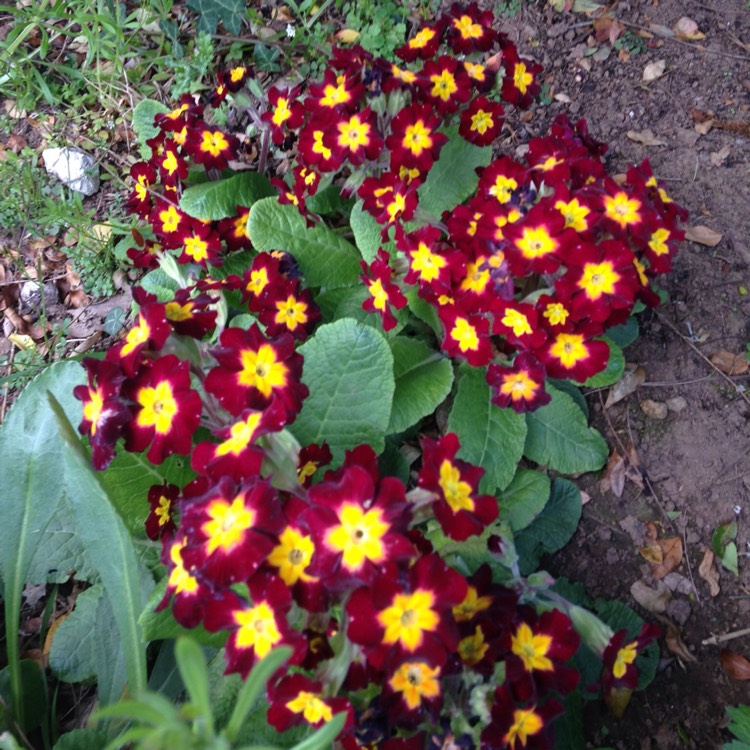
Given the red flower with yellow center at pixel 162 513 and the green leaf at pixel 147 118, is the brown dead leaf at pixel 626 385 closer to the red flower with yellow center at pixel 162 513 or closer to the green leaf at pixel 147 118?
the red flower with yellow center at pixel 162 513

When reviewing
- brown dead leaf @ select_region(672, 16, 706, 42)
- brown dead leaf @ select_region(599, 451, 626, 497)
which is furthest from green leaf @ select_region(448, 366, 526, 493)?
brown dead leaf @ select_region(672, 16, 706, 42)

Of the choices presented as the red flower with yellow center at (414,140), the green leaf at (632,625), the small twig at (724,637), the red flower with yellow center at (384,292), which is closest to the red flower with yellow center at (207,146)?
the red flower with yellow center at (414,140)

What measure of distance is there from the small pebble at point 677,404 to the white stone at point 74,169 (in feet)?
9.09

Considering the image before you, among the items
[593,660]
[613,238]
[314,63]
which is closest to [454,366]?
[613,238]

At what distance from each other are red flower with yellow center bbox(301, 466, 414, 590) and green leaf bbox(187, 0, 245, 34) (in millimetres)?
2935

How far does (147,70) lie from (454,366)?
7.84 feet

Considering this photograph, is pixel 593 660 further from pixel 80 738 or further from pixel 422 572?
pixel 80 738

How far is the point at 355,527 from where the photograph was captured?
4.97 feet

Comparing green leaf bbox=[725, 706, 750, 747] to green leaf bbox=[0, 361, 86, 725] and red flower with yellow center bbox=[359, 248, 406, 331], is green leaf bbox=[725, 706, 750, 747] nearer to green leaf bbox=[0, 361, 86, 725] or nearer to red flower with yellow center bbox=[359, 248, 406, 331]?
red flower with yellow center bbox=[359, 248, 406, 331]

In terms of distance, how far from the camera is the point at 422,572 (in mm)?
1507

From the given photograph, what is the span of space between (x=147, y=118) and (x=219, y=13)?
0.74m

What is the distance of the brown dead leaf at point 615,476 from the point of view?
2531 mm

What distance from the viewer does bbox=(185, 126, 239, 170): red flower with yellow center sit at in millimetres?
2850

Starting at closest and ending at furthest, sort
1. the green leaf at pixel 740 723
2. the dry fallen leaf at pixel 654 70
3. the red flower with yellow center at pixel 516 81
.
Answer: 1. the green leaf at pixel 740 723
2. the red flower with yellow center at pixel 516 81
3. the dry fallen leaf at pixel 654 70
